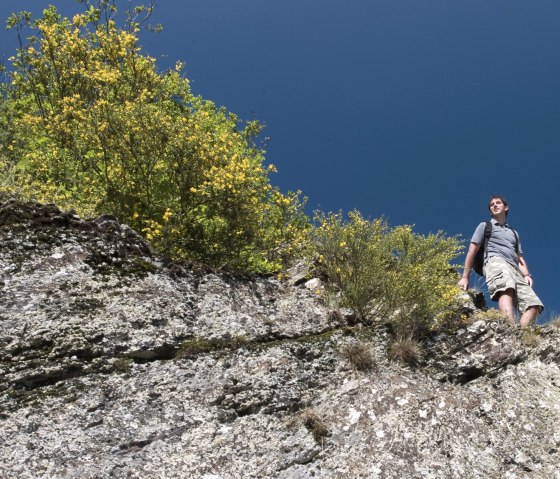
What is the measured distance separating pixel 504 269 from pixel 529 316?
84 cm

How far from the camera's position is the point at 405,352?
738 centimetres

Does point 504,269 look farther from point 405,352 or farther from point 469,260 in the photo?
point 405,352

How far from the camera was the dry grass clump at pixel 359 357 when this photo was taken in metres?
7.12

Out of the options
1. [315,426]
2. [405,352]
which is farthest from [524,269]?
[315,426]

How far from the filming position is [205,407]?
621 cm

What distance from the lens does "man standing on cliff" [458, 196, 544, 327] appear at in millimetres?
8711

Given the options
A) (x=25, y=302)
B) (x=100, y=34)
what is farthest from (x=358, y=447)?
(x=100, y=34)

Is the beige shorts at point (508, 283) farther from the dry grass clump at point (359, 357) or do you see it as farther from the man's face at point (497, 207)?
the dry grass clump at point (359, 357)

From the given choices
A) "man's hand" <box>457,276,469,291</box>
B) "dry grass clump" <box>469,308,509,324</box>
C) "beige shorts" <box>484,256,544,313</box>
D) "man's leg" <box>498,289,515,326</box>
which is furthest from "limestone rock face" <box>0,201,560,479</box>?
"man's hand" <box>457,276,469,291</box>

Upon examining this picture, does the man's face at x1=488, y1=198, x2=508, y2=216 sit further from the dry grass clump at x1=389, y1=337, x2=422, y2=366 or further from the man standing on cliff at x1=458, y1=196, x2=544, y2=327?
the dry grass clump at x1=389, y1=337, x2=422, y2=366

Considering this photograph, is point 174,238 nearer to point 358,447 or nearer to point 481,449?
point 358,447

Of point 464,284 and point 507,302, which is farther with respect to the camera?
point 464,284

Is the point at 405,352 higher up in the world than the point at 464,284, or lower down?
lower down

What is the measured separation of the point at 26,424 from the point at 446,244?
7.86 m
